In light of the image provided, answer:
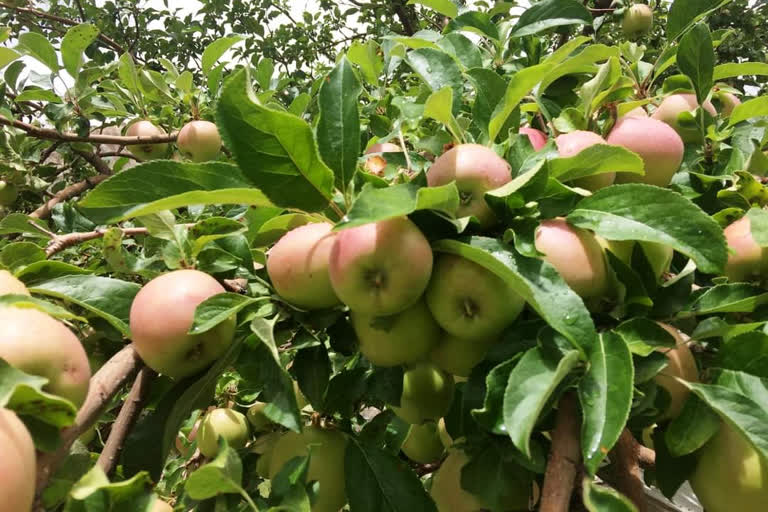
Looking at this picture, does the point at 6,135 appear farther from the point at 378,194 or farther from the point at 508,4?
the point at 378,194

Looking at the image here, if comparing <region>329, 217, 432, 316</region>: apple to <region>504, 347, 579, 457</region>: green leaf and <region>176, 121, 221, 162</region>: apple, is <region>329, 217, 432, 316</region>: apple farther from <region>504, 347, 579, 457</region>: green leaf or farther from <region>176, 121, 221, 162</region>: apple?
<region>176, 121, 221, 162</region>: apple

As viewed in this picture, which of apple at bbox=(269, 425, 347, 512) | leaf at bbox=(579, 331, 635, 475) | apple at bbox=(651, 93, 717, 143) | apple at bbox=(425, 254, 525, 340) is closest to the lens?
leaf at bbox=(579, 331, 635, 475)

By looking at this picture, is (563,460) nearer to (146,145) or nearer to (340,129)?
(340,129)

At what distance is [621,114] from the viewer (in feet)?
2.95

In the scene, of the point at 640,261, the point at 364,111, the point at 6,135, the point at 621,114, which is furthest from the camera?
the point at 6,135

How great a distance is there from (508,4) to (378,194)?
118 centimetres

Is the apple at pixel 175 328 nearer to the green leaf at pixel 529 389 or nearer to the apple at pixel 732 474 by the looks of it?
the green leaf at pixel 529 389

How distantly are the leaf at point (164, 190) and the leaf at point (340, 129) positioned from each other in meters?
0.09

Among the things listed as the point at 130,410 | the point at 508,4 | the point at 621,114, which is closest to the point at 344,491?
the point at 130,410

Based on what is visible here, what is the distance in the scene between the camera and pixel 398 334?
26.4 inches

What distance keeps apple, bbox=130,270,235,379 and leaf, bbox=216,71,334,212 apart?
154mm

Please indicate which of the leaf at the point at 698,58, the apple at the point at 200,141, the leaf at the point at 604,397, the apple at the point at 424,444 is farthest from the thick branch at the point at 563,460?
the apple at the point at 200,141

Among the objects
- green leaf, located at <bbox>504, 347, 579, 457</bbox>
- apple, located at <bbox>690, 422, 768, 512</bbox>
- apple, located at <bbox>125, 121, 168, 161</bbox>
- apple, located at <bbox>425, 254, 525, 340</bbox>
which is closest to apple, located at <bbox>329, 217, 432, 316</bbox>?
apple, located at <bbox>425, 254, 525, 340</bbox>

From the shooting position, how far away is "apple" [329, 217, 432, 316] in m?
0.59
